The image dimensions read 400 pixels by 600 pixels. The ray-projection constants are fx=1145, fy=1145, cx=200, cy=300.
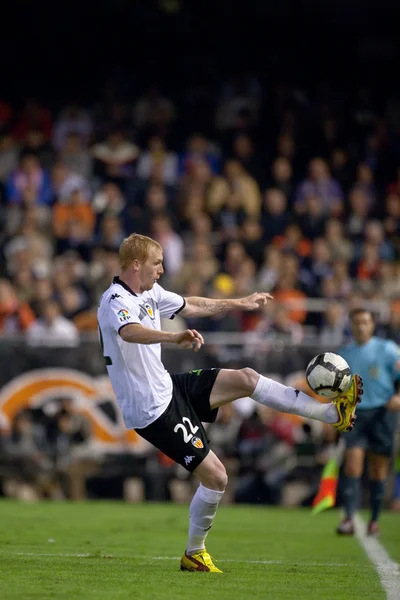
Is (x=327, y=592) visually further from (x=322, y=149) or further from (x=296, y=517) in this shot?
(x=322, y=149)

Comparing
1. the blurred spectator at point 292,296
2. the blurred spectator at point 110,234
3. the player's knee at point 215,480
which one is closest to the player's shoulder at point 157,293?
the player's knee at point 215,480

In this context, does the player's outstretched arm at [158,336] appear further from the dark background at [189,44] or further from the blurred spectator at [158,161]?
the dark background at [189,44]

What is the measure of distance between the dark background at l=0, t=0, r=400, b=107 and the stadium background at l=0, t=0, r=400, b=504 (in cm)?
4

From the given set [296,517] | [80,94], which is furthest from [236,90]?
[296,517]

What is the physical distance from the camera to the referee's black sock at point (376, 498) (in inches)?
453

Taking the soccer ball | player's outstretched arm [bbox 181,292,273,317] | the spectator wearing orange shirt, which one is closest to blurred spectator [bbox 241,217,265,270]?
the spectator wearing orange shirt

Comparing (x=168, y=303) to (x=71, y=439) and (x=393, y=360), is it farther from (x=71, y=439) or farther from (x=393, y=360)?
(x=71, y=439)

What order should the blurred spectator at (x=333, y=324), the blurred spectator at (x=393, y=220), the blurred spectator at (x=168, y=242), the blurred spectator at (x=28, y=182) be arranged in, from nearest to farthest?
the blurred spectator at (x=333, y=324), the blurred spectator at (x=168, y=242), the blurred spectator at (x=393, y=220), the blurred spectator at (x=28, y=182)

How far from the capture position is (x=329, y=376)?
7.66 m

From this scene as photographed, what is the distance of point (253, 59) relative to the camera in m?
22.5

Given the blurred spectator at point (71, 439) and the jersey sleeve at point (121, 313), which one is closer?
the jersey sleeve at point (121, 313)

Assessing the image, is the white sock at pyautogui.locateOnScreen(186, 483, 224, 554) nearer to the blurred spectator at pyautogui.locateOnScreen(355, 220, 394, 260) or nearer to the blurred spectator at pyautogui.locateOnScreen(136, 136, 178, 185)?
the blurred spectator at pyautogui.locateOnScreen(355, 220, 394, 260)

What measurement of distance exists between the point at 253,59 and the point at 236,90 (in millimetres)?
1274

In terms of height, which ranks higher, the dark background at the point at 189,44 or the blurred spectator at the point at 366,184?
the dark background at the point at 189,44
